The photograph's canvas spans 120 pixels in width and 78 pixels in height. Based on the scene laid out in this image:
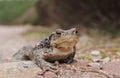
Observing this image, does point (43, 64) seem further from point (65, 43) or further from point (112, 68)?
point (112, 68)

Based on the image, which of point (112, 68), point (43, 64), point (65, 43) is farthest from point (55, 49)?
point (112, 68)

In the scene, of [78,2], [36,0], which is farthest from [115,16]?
[36,0]

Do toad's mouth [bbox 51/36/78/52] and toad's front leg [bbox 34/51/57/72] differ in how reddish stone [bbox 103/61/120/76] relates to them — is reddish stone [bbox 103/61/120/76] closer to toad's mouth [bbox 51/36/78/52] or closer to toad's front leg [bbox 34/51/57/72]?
toad's mouth [bbox 51/36/78/52]

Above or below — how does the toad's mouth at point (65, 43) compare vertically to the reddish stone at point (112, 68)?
above

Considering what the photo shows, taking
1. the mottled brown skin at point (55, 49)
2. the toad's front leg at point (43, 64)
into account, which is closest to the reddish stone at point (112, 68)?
the mottled brown skin at point (55, 49)

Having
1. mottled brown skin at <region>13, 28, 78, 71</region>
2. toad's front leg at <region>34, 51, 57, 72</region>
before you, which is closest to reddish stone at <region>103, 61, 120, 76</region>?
mottled brown skin at <region>13, 28, 78, 71</region>

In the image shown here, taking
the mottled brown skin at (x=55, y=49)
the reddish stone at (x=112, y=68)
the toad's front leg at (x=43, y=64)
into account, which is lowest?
the reddish stone at (x=112, y=68)

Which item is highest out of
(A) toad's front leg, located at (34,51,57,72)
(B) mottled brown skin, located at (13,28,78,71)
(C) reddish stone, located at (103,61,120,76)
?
(B) mottled brown skin, located at (13,28,78,71)

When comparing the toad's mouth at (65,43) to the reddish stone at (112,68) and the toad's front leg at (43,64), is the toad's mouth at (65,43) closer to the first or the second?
the toad's front leg at (43,64)
